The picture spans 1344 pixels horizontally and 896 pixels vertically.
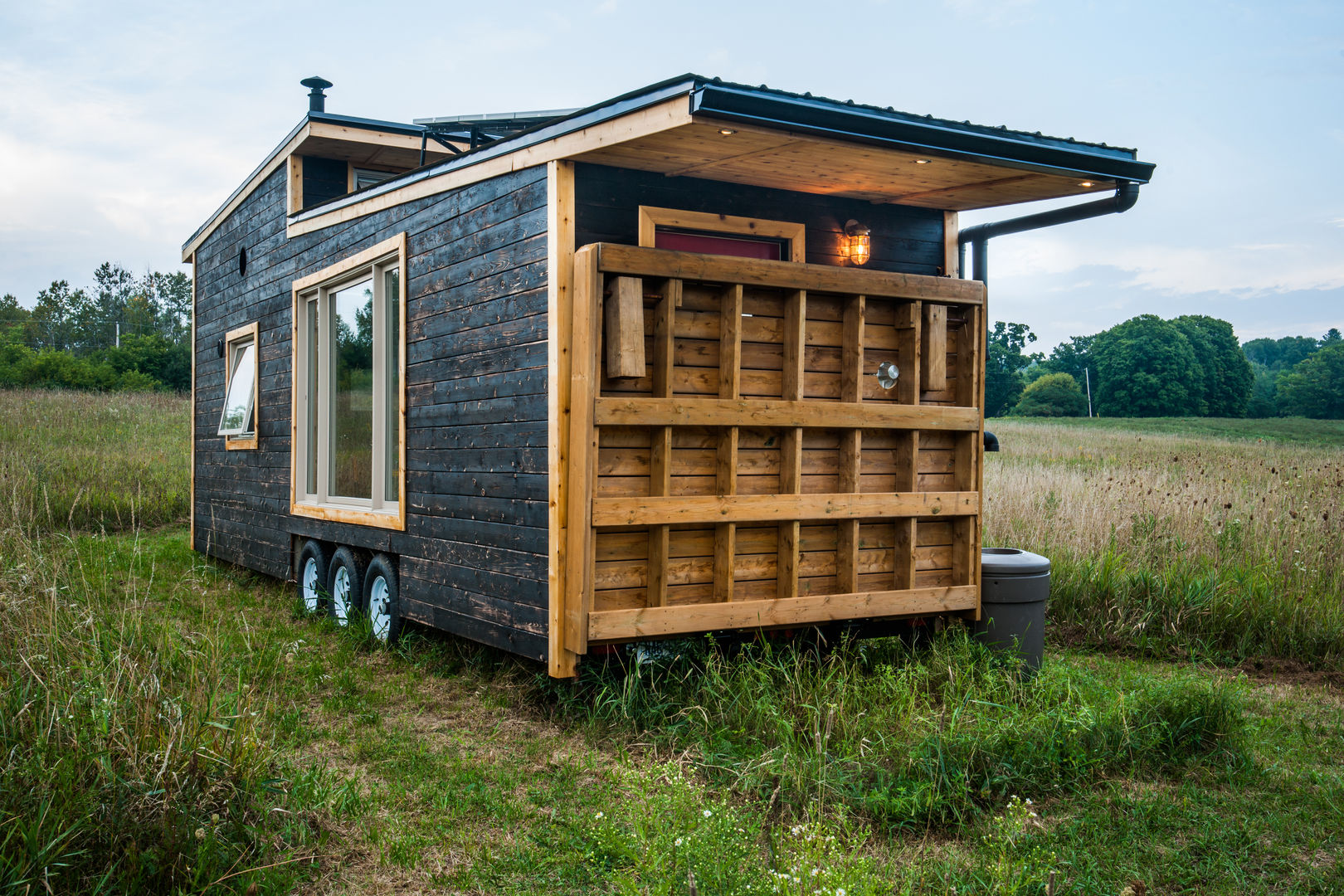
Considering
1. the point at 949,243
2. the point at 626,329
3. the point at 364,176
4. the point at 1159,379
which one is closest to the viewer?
the point at 626,329

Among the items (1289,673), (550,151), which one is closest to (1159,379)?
(1289,673)

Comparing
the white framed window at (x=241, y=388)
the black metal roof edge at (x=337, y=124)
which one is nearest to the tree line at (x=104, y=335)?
the white framed window at (x=241, y=388)

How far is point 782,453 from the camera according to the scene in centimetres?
500

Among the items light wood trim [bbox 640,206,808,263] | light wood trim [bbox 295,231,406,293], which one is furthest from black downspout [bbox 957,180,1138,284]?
light wood trim [bbox 295,231,406,293]

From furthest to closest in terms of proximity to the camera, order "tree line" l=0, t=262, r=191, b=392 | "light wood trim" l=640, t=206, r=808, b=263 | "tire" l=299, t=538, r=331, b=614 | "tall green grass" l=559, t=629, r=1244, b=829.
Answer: "tree line" l=0, t=262, r=191, b=392, "tire" l=299, t=538, r=331, b=614, "light wood trim" l=640, t=206, r=808, b=263, "tall green grass" l=559, t=629, r=1244, b=829

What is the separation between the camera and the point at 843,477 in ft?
16.9

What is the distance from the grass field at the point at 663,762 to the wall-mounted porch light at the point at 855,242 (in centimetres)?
233

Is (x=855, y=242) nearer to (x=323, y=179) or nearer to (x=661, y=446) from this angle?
(x=661, y=446)

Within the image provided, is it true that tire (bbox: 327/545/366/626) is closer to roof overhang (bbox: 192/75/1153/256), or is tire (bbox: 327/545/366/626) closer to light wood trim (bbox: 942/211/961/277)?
roof overhang (bbox: 192/75/1153/256)

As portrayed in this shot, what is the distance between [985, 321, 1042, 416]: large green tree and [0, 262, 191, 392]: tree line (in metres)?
35.5

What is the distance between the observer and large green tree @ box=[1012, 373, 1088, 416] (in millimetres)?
51156

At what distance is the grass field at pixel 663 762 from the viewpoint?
281 centimetres

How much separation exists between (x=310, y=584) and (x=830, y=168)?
5344mm

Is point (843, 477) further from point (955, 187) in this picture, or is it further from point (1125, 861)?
point (1125, 861)
